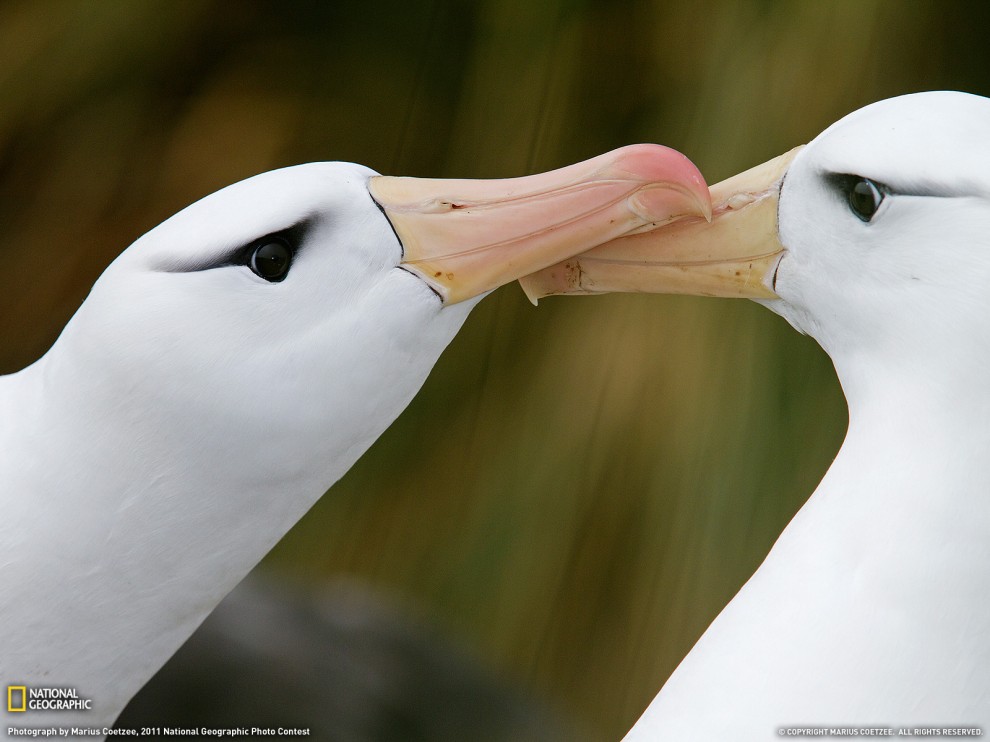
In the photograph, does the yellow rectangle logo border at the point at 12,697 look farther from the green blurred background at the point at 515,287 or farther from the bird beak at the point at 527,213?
the green blurred background at the point at 515,287

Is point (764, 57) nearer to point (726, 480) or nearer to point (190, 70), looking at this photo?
point (726, 480)

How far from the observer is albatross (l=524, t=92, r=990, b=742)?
1.41 metres

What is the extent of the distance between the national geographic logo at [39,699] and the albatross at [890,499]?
82 centimetres

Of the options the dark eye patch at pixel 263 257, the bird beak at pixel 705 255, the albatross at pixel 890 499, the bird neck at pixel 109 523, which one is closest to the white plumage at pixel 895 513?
the albatross at pixel 890 499

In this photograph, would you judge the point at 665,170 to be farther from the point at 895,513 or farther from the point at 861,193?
the point at 895,513

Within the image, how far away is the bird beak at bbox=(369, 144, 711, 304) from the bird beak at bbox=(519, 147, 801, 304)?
0.06 metres

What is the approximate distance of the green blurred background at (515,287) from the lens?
2.79 m

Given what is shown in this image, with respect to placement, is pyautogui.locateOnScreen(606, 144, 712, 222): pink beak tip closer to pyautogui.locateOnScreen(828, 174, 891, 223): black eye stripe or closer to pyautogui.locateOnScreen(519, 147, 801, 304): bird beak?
pyautogui.locateOnScreen(519, 147, 801, 304): bird beak

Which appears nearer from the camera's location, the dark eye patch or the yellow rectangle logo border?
the dark eye patch

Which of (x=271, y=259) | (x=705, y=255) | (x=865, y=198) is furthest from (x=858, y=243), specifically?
(x=271, y=259)

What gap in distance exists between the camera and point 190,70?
3.33 metres

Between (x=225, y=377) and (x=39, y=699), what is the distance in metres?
0.57

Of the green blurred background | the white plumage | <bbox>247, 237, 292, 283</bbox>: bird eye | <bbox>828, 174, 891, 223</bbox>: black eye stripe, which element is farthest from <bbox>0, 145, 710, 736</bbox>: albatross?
the green blurred background

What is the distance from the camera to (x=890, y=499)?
4.76 ft
